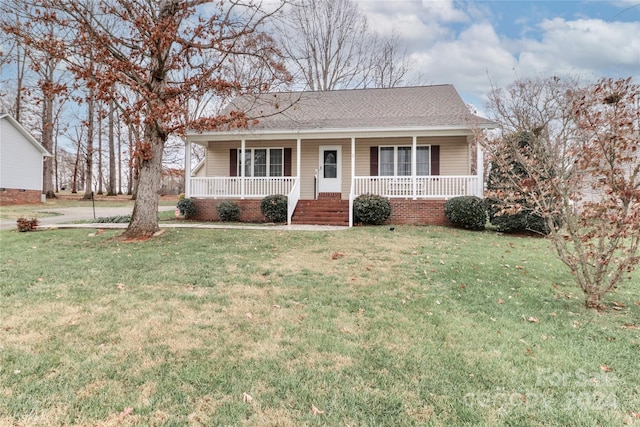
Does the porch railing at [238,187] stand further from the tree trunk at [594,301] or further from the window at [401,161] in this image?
the tree trunk at [594,301]

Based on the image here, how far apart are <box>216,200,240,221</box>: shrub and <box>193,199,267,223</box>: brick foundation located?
0.22 metres

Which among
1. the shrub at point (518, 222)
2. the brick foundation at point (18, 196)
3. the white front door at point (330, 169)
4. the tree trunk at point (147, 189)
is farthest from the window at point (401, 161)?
the brick foundation at point (18, 196)

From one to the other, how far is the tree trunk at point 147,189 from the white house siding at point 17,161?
1813 centimetres

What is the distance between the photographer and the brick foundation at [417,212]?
38.0ft

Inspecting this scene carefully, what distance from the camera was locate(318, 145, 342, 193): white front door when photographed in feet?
45.7

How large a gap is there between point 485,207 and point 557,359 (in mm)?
→ 8564

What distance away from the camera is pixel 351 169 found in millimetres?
13039

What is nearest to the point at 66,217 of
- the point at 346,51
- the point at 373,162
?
the point at 373,162

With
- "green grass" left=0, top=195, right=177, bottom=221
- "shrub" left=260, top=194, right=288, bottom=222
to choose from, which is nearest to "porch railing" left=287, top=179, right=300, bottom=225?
"shrub" left=260, top=194, right=288, bottom=222

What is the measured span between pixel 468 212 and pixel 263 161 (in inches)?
318

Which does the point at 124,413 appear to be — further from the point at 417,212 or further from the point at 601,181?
the point at 417,212

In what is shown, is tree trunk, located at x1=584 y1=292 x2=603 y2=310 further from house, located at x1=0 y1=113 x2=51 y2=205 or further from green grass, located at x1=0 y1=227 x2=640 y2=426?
house, located at x1=0 y1=113 x2=51 y2=205

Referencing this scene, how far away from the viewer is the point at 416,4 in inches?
505

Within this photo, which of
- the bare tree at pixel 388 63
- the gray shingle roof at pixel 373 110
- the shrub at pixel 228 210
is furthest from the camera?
the bare tree at pixel 388 63
